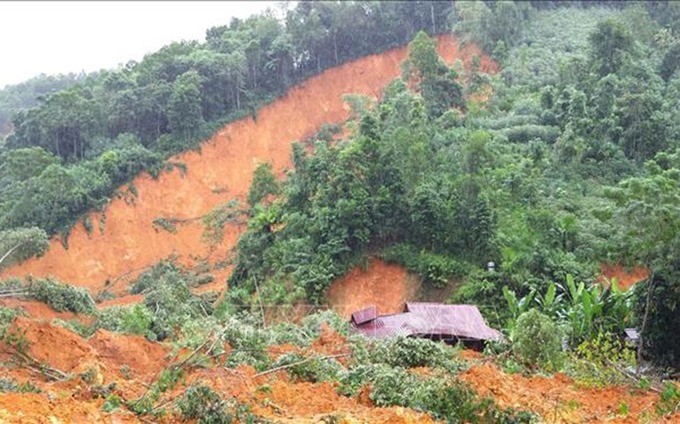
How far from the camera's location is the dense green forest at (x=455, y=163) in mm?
20469

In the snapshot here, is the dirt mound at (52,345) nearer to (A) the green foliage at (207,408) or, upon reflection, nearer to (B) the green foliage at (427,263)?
(A) the green foliage at (207,408)

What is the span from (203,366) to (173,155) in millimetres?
28516

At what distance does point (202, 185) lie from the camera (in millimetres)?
41375

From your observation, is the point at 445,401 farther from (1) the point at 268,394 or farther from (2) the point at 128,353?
(2) the point at 128,353

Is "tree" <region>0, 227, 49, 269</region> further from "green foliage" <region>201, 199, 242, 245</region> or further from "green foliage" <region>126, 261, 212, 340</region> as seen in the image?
"green foliage" <region>201, 199, 242, 245</region>

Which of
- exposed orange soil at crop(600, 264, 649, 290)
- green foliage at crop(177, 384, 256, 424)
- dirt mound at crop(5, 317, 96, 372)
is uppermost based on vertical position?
green foliage at crop(177, 384, 256, 424)

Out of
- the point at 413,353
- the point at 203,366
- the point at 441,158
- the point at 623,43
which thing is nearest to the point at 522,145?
the point at 441,158

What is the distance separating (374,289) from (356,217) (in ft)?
8.13

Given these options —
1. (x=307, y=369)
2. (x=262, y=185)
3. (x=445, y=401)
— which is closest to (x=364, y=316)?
(x=307, y=369)

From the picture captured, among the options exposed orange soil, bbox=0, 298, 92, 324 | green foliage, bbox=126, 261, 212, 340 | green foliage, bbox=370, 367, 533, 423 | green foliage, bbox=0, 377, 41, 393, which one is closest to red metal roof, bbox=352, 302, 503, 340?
green foliage, bbox=126, 261, 212, 340

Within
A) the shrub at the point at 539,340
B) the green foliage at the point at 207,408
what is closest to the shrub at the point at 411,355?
the shrub at the point at 539,340

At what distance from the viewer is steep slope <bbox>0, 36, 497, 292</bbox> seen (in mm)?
35812

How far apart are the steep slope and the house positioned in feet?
59.3

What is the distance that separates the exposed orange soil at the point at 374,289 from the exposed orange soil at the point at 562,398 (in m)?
9.82
